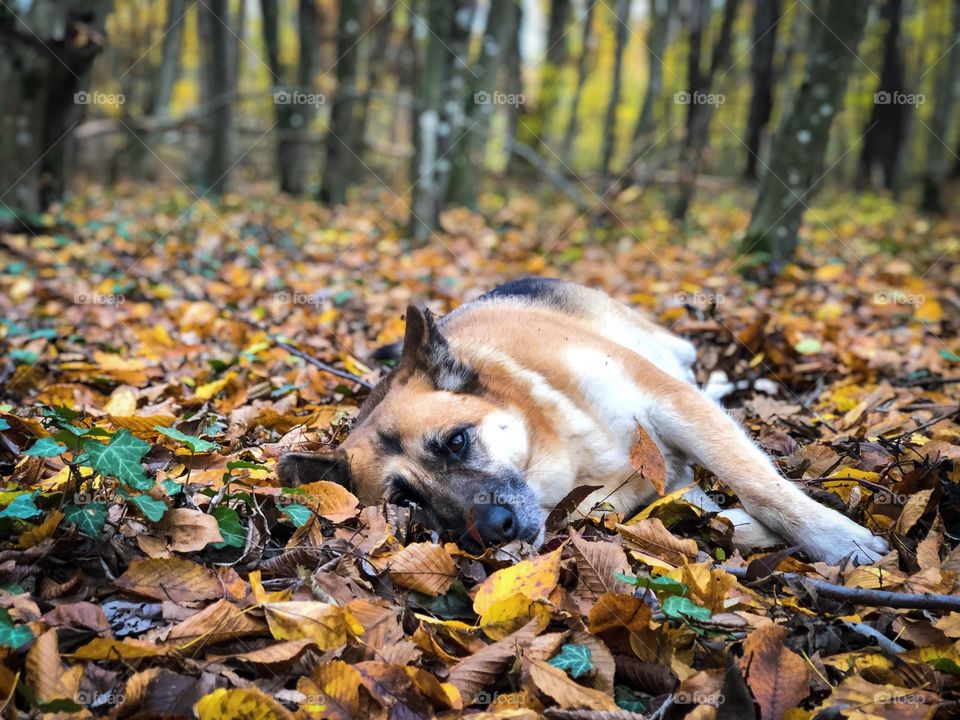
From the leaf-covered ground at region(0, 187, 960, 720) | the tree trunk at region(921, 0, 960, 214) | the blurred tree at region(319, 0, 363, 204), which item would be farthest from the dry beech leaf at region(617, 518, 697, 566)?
the tree trunk at region(921, 0, 960, 214)

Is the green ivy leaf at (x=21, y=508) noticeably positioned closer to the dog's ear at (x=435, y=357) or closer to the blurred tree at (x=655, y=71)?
the dog's ear at (x=435, y=357)

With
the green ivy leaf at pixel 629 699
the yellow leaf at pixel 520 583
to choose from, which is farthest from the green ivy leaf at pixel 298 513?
the green ivy leaf at pixel 629 699

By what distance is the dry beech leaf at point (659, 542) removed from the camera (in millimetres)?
2811

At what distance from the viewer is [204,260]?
913 cm

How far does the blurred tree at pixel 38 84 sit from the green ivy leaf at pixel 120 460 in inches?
328

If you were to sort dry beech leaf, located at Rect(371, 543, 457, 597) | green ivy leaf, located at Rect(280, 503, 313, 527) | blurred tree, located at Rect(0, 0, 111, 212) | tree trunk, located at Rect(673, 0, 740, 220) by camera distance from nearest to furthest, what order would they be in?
dry beech leaf, located at Rect(371, 543, 457, 597)
green ivy leaf, located at Rect(280, 503, 313, 527)
blurred tree, located at Rect(0, 0, 111, 212)
tree trunk, located at Rect(673, 0, 740, 220)

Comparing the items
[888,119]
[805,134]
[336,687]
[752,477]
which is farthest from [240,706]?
[888,119]

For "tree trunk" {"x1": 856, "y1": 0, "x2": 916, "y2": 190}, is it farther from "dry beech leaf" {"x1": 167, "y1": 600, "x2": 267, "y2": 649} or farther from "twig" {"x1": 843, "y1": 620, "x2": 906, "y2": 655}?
"dry beech leaf" {"x1": 167, "y1": 600, "x2": 267, "y2": 649}

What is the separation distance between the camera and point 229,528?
2699mm

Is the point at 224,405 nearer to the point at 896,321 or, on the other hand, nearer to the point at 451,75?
the point at 896,321

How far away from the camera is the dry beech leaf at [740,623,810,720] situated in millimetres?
2068

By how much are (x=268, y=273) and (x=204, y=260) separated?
0.79m

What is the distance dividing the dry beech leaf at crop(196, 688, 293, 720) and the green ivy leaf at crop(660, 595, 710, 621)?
1095 millimetres

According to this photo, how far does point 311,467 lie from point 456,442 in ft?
1.89
